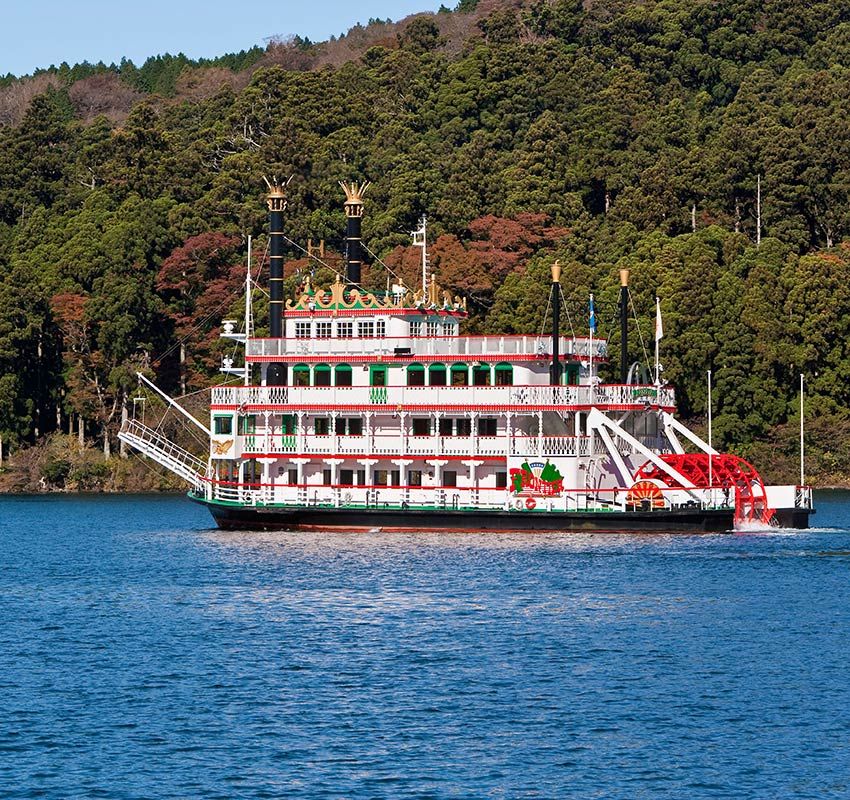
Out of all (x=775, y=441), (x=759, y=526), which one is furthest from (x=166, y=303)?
(x=759, y=526)

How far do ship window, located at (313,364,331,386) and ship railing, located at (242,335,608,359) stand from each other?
66cm

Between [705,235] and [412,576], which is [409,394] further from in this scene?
[705,235]

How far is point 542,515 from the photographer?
213 ft

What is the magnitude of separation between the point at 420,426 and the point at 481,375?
3079 millimetres

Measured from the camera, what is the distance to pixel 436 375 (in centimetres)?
6856

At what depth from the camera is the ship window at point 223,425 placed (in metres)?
71.5

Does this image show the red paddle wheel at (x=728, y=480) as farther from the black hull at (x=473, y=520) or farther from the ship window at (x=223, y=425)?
the ship window at (x=223, y=425)

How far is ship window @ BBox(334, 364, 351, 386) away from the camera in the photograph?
69.7 m

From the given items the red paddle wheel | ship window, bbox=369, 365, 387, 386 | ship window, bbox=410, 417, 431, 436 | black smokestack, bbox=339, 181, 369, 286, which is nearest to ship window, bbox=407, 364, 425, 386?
ship window, bbox=369, 365, 387, 386

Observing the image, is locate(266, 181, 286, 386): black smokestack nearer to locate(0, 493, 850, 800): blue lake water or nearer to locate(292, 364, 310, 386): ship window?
locate(292, 364, 310, 386): ship window

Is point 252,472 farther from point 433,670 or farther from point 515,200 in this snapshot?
point 515,200

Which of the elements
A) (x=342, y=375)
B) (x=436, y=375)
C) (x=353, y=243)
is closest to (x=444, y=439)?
(x=436, y=375)

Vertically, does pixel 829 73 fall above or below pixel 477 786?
above

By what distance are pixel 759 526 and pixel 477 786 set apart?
3854 centimetres
